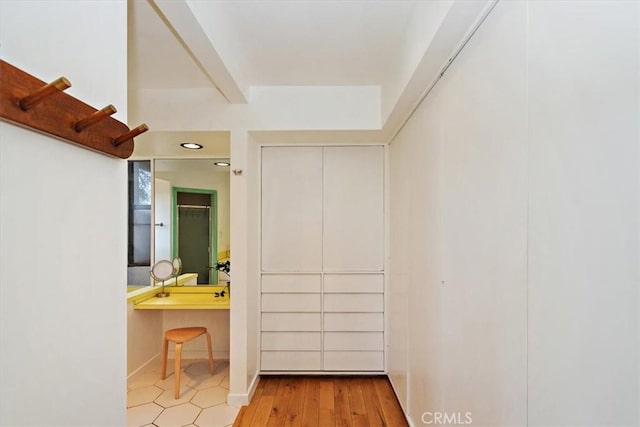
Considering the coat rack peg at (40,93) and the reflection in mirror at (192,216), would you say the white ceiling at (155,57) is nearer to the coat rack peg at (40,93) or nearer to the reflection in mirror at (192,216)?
the reflection in mirror at (192,216)

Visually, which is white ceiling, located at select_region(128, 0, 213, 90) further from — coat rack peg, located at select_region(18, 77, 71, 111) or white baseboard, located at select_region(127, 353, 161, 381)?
white baseboard, located at select_region(127, 353, 161, 381)

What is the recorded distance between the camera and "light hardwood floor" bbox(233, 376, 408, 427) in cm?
225

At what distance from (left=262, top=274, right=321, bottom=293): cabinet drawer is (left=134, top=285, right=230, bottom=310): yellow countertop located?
1.41 ft

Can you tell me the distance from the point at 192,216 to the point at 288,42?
6.85 ft

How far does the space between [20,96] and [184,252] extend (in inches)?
118

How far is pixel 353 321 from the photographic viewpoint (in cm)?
292

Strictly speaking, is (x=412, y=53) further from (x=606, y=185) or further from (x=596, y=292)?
(x=596, y=292)

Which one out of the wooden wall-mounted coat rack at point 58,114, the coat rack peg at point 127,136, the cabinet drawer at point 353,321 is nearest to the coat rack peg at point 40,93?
the wooden wall-mounted coat rack at point 58,114

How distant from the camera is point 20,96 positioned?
54cm

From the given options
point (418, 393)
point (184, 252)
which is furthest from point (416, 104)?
point (184, 252)

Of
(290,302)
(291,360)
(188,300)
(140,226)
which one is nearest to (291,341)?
(291,360)

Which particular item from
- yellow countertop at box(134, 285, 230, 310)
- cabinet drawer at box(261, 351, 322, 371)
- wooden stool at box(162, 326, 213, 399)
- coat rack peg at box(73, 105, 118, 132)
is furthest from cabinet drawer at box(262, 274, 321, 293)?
coat rack peg at box(73, 105, 118, 132)

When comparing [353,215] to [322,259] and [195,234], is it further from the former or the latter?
[195,234]

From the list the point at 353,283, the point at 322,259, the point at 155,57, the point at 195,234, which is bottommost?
the point at 353,283
